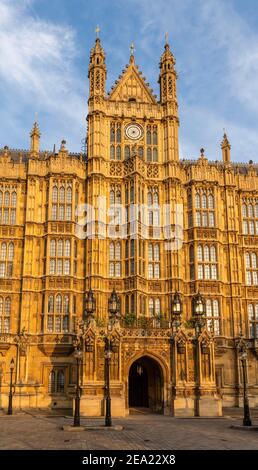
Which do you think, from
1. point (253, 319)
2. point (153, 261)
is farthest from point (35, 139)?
point (253, 319)

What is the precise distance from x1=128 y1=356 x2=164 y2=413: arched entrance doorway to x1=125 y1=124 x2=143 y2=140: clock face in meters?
22.8

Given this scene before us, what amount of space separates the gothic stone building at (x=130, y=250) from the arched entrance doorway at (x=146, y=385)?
124mm

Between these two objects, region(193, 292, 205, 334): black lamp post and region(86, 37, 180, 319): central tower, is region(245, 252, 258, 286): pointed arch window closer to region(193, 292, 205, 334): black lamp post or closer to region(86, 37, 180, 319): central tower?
region(86, 37, 180, 319): central tower

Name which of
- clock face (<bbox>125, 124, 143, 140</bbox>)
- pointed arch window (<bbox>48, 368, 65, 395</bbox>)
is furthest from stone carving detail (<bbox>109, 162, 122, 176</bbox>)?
pointed arch window (<bbox>48, 368, 65, 395</bbox>)

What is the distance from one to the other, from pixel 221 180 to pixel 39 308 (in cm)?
2250

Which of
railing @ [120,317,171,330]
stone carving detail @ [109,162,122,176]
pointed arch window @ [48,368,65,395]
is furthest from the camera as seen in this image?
stone carving detail @ [109,162,122,176]

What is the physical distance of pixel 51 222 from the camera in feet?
157

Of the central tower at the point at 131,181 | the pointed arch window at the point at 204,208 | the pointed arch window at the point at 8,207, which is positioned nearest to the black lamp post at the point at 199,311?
the central tower at the point at 131,181

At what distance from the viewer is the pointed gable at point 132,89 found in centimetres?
5394

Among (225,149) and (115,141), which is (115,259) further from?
(225,149)

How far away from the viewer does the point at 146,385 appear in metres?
44.0

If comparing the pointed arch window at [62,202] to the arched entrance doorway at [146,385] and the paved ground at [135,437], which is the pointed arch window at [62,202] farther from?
the paved ground at [135,437]

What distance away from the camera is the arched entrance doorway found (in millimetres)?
40375
